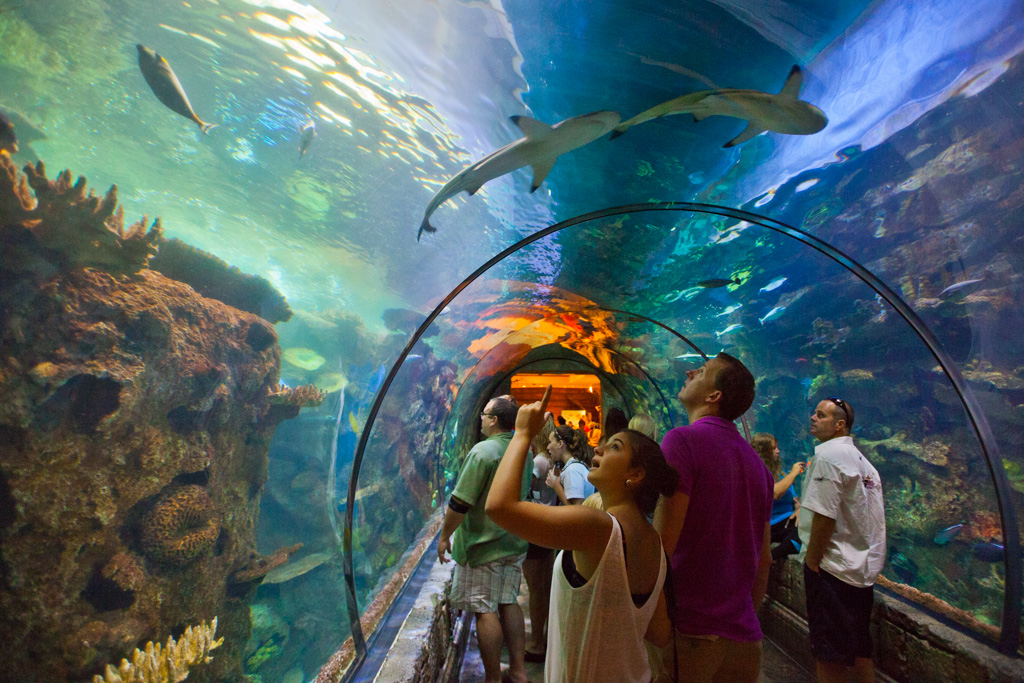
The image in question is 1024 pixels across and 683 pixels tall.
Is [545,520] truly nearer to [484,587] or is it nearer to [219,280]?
[484,587]

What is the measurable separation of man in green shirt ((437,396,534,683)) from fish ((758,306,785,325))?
5608 mm

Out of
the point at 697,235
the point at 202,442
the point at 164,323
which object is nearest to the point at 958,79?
the point at 697,235

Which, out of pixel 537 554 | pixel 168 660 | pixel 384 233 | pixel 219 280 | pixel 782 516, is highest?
pixel 384 233

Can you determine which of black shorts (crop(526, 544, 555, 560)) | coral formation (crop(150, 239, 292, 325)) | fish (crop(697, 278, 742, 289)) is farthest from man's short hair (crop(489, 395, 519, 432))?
fish (crop(697, 278, 742, 289))

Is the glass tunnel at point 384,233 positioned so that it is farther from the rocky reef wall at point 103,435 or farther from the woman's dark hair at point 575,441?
the woman's dark hair at point 575,441

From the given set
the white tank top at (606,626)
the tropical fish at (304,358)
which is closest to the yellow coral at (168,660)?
the tropical fish at (304,358)

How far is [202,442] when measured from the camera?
416cm

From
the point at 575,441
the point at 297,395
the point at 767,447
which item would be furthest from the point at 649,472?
the point at 297,395

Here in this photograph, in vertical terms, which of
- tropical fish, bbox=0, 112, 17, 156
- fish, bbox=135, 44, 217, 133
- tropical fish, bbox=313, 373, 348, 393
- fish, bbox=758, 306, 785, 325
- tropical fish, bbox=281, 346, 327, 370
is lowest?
tropical fish, bbox=313, 373, 348, 393

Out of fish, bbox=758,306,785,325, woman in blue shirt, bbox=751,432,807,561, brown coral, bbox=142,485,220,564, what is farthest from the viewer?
fish, bbox=758,306,785,325

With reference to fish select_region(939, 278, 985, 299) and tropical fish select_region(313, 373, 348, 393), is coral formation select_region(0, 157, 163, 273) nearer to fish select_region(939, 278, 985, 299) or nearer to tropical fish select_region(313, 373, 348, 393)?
tropical fish select_region(313, 373, 348, 393)

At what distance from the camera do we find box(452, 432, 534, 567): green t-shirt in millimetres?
2922

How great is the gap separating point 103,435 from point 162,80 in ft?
8.79

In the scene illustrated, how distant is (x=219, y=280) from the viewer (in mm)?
3764
